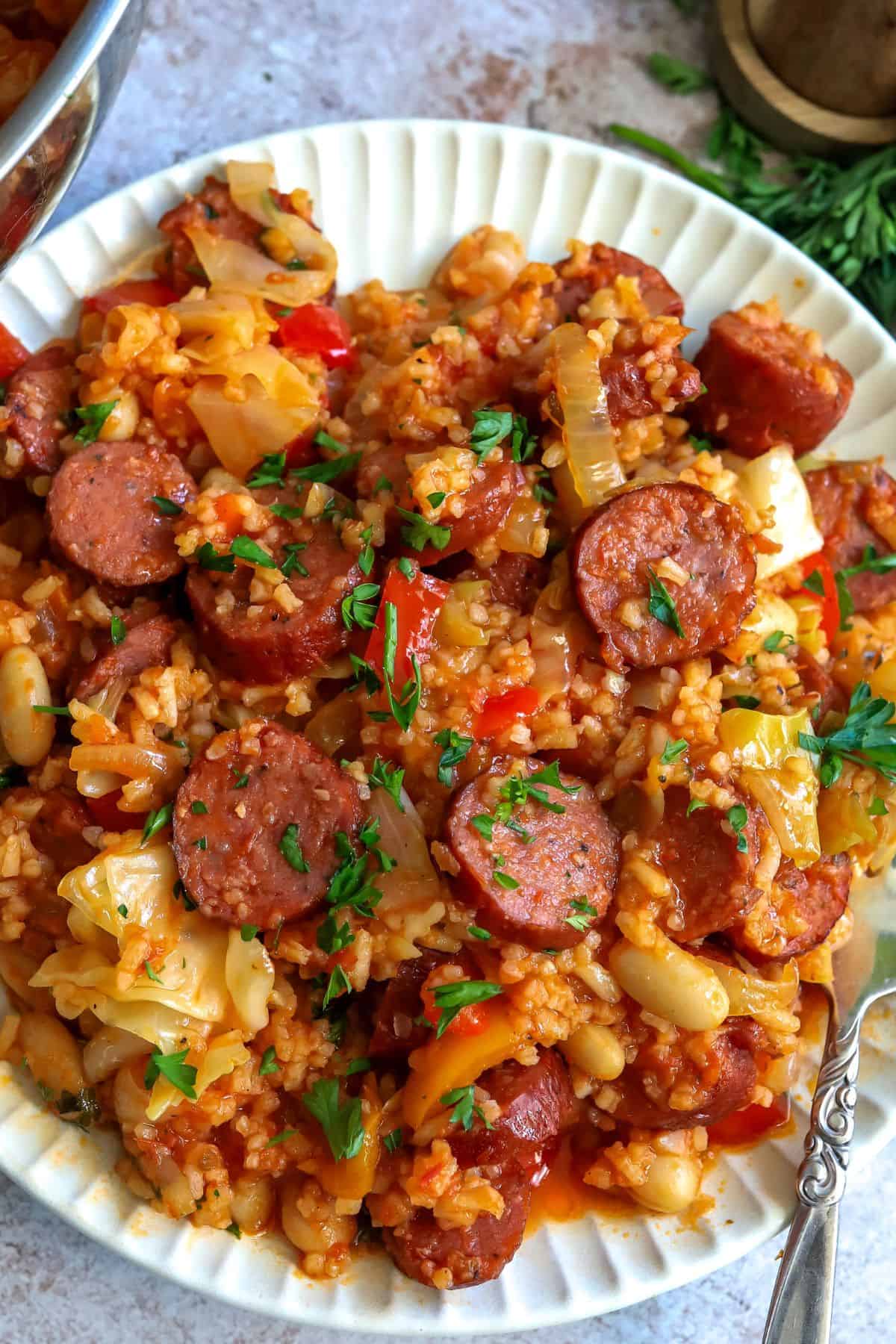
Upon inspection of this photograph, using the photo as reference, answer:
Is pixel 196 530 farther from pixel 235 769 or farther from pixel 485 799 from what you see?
pixel 485 799

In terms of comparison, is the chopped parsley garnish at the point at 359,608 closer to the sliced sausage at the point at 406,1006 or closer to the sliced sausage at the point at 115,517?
the sliced sausage at the point at 115,517

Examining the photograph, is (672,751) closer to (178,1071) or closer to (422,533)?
(422,533)

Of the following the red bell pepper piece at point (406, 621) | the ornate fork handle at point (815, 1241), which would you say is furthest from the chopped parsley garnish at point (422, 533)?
the ornate fork handle at point (815, 1241)

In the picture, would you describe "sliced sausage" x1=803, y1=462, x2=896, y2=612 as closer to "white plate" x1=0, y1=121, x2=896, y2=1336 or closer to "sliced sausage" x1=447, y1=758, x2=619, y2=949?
"white plate" x1=0, y1=121, x2=896, y2=1336

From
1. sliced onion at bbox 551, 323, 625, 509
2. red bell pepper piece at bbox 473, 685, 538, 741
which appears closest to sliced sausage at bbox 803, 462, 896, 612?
sliced onion at bbox 551, 323, 625, 509

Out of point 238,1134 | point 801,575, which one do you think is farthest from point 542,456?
point 238,1134

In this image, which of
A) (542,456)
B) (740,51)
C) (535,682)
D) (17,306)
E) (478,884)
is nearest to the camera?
(478,884)
